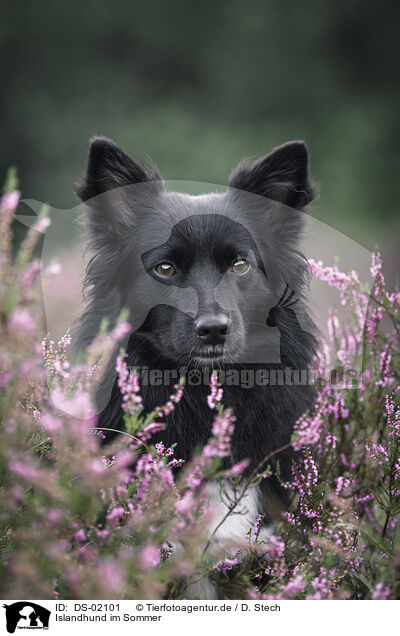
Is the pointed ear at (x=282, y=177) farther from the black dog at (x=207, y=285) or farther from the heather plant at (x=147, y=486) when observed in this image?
the heather plant at (x=147, y=486)

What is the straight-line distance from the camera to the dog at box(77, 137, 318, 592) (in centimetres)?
219

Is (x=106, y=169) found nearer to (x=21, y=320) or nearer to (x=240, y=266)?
(x=240, y=266)

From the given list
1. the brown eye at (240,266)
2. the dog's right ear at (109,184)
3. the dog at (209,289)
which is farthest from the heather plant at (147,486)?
the dog's right ear at (109,184)

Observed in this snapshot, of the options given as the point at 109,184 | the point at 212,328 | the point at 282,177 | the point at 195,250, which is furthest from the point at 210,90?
the point at 212,328

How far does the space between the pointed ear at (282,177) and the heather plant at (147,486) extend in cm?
33

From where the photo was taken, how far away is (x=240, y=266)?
2.28m

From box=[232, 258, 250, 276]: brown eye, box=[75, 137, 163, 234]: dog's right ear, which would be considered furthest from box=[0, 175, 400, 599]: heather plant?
box=[75, 137, 163, 234]: dog's right ear

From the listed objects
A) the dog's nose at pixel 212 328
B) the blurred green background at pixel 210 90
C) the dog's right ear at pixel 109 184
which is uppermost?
the blurred green background at pixel 210 90

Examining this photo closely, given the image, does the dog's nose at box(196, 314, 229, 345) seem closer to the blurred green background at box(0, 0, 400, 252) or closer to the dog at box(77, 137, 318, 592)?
the dog at box(77, 137, 318, 592)

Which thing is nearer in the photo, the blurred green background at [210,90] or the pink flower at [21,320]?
the pink flower at [21,320]

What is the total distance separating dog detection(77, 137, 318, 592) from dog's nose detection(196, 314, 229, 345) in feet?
0.11

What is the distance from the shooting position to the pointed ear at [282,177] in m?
2.31

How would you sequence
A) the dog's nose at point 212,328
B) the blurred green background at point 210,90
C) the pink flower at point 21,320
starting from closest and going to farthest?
the pink flower at point 21,320 < the dog's nose at point 212,328 < the blurred green background at point 210,90

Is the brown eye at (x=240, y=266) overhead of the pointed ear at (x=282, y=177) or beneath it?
beneath
